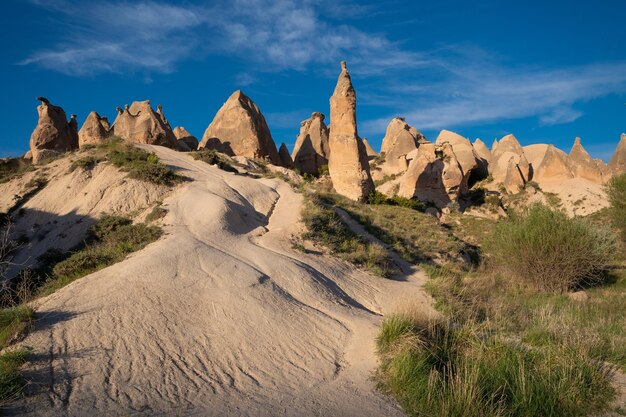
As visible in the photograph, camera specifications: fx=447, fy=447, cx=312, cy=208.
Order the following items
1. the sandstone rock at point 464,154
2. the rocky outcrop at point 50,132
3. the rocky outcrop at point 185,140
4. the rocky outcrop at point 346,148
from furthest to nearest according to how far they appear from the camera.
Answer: the sandstone rock at point 464,154 → the rocky outcrop at point 185,140 → the rocky outcrop at point 50,132 → the rocky outcrop at point 346,148

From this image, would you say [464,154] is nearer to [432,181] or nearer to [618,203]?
[432,181]

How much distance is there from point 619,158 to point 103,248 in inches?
1308

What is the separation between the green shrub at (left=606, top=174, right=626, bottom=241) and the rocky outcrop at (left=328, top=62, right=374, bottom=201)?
1068cm

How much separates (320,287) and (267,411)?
4.21 m

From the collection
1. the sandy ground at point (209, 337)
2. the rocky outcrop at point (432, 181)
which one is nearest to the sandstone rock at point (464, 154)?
the rocky outcrop at point (432, 181)

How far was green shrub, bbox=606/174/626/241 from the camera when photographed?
59.5 feet

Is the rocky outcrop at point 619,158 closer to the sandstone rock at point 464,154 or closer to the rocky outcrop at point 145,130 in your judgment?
the sandstone rock at point 464,154

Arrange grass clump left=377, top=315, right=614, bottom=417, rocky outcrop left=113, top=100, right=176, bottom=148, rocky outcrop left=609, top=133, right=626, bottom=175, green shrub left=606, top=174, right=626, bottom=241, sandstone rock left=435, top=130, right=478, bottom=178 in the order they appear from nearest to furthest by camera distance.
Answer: grass clump left=377, top=315, right=614, bottom=417, green shrub left=606, top=174, right=626, bottom=241, rocky outcrop left=113, top=100, right=176, bottom=148, rocky outcrop left=609, top=133, right=626, bottom=175, sandstone rock left=435, top=130, right=478, bottom=178

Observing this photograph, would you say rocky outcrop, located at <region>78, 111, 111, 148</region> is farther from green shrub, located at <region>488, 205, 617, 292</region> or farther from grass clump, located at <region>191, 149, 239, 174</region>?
green shrub, located at <region>488, 205, 617, 292</region>

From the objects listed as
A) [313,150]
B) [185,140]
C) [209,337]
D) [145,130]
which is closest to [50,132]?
[145,130]

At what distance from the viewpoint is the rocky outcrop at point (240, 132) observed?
2848cm

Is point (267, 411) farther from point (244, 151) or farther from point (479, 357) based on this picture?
point (244, 151)

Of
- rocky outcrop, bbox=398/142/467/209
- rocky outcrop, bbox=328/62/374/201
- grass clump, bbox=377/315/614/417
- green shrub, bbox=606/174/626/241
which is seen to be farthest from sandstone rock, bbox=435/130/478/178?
grass clump, bbox=377/315/614/417

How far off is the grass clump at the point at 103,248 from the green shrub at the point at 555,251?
1020 cm
